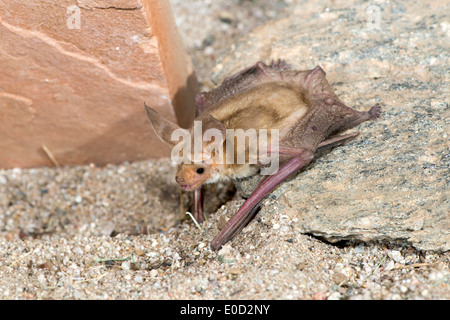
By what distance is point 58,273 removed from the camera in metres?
3.16

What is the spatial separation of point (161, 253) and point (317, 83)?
5.19 ft

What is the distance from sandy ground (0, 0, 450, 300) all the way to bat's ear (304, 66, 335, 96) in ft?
2.81

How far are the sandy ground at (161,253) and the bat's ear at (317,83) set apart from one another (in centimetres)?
86

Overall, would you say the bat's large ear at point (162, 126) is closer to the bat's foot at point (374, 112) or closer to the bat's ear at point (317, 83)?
the bat's ear at point (317, 83)

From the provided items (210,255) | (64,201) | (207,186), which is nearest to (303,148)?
(210,255)

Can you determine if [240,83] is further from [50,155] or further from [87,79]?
[50,155]

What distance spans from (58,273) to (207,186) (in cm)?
157

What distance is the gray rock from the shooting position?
3.09 metres

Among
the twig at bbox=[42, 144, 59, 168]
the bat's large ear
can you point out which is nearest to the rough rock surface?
the twig at bbox=[42, 144, 59, 168]

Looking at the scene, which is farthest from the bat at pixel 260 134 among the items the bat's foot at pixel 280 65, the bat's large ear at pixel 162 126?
the bat's foot at pixel 280 65

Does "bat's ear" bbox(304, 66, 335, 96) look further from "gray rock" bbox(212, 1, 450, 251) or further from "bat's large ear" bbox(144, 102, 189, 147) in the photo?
"bat's large ear" bbox(144, 102, 189, 147)

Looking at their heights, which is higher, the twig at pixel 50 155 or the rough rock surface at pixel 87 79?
the rough rock surface at pixel 87 79

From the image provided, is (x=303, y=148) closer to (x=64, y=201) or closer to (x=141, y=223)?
(x=141, y=223)

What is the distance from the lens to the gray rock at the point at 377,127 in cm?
309
